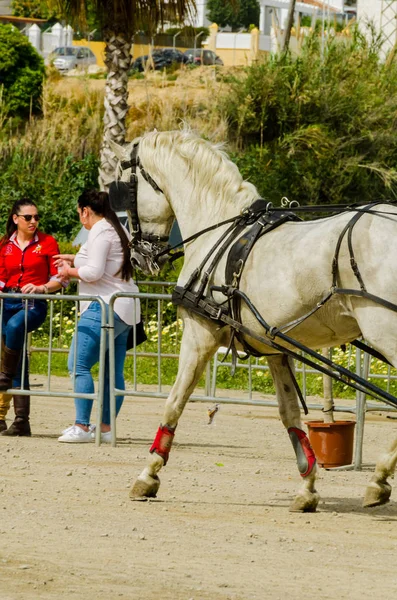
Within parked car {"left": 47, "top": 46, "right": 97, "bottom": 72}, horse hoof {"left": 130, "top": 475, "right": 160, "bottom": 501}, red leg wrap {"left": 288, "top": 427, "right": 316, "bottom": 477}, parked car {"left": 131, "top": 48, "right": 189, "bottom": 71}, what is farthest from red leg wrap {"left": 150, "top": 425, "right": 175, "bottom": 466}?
parked car {"left": 47, "top": 46, "right": 97, "bottom": 72}

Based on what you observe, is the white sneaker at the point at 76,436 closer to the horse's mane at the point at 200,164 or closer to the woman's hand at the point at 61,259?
the woman's hand at the point at 61,259

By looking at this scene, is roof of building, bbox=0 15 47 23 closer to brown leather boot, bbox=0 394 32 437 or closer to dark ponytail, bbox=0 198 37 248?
dark ponytail, bbox=0 198 37 248

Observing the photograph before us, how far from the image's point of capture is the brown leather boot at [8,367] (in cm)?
1039

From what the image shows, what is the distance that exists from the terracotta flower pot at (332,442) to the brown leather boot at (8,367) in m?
2.74

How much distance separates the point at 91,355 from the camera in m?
10.1

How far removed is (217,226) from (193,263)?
0.93 feet

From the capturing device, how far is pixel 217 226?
24.6ft

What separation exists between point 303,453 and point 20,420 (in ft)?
12.1

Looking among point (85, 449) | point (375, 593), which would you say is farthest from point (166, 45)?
point (375, 593)

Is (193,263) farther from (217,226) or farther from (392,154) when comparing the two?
(392,154)

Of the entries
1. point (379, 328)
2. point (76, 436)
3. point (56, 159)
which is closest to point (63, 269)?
point (76, 436)

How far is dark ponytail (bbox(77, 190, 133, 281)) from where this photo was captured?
9.84 m

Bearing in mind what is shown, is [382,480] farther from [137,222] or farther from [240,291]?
[137,222]

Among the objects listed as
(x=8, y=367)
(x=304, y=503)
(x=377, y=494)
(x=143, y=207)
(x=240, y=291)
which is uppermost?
(x=143, y=207)
